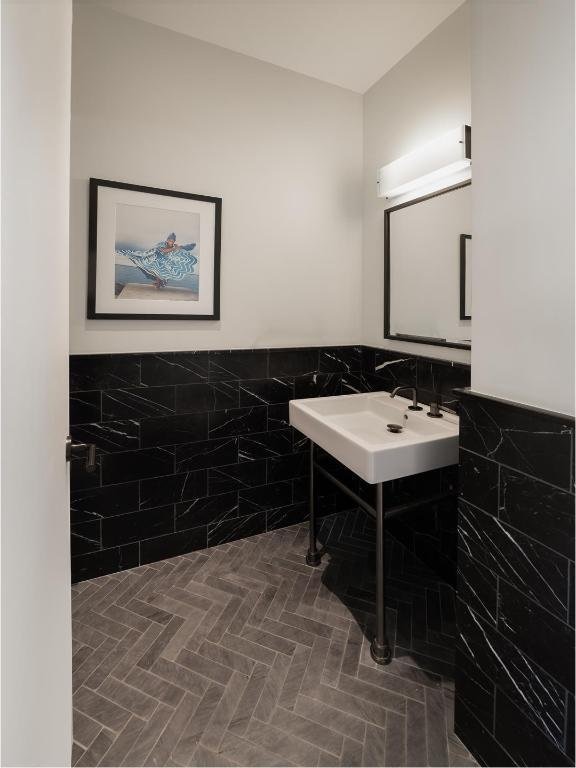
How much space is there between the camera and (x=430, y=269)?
2379 mm

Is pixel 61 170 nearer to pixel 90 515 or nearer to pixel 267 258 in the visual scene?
pixel 267 258

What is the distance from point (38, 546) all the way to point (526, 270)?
1.44m

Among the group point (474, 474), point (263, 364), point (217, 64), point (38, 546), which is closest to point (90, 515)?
point (263, 364)

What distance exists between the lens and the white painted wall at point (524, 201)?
3.54ft

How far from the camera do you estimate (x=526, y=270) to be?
119cm

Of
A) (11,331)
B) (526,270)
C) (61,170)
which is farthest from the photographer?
(526,270)

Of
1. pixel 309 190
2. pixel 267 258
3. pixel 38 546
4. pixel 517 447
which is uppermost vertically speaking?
pixel 309 190

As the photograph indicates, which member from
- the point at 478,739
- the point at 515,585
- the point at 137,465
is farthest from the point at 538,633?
the point at 137,465

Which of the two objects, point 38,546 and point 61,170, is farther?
point 61,170

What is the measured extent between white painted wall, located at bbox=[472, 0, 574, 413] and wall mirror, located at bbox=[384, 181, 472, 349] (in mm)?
788

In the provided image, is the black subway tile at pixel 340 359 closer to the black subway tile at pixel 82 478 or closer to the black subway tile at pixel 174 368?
the black subway tile at pixel 174 368

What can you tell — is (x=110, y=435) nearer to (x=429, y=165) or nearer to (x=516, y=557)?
(x=516, y=557)

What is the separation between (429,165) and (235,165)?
3.83ft

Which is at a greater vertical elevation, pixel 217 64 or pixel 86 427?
pixel 217 64
